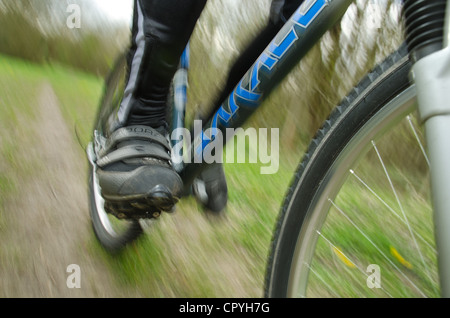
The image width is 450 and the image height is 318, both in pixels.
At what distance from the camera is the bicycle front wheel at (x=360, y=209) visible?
63cm

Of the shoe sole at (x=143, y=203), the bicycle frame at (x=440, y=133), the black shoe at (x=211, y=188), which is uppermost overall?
the black shoe at (x=211, y=188)

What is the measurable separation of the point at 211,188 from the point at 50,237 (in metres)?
0.59

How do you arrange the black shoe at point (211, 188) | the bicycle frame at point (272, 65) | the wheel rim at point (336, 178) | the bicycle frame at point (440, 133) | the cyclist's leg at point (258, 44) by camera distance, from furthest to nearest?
the black shoe at point (211, 188) < the cyclist's leg at point (258, 44) < the bicycle frame at point (272, 65) < the wheel rim at point (336, 178) < the bicycle frame at point (440, 133)

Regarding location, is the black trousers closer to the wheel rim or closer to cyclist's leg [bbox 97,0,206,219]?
cyclist's leg [bbox 97,0,206,219]

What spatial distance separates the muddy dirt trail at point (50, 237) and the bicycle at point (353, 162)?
110mm

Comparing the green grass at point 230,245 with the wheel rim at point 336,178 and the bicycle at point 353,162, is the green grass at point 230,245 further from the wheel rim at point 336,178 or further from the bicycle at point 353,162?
the wheel rim at point 336,178

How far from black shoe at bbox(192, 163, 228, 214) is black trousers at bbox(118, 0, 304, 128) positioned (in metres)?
0.36

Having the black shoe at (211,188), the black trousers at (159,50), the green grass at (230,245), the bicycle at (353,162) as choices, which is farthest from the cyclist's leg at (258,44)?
the green grass at (230,245)

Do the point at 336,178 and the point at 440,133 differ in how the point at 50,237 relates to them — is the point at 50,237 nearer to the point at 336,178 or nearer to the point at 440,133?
the point at 336,178

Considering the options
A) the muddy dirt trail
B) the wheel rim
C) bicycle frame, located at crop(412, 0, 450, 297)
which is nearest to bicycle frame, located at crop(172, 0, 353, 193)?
the wheel rim

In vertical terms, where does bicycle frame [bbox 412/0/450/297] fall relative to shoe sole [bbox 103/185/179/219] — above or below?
below

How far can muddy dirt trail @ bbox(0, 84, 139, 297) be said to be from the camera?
45.7 inches

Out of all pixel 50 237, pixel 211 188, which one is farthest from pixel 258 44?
pixel 50 237

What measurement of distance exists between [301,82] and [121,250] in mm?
1865
